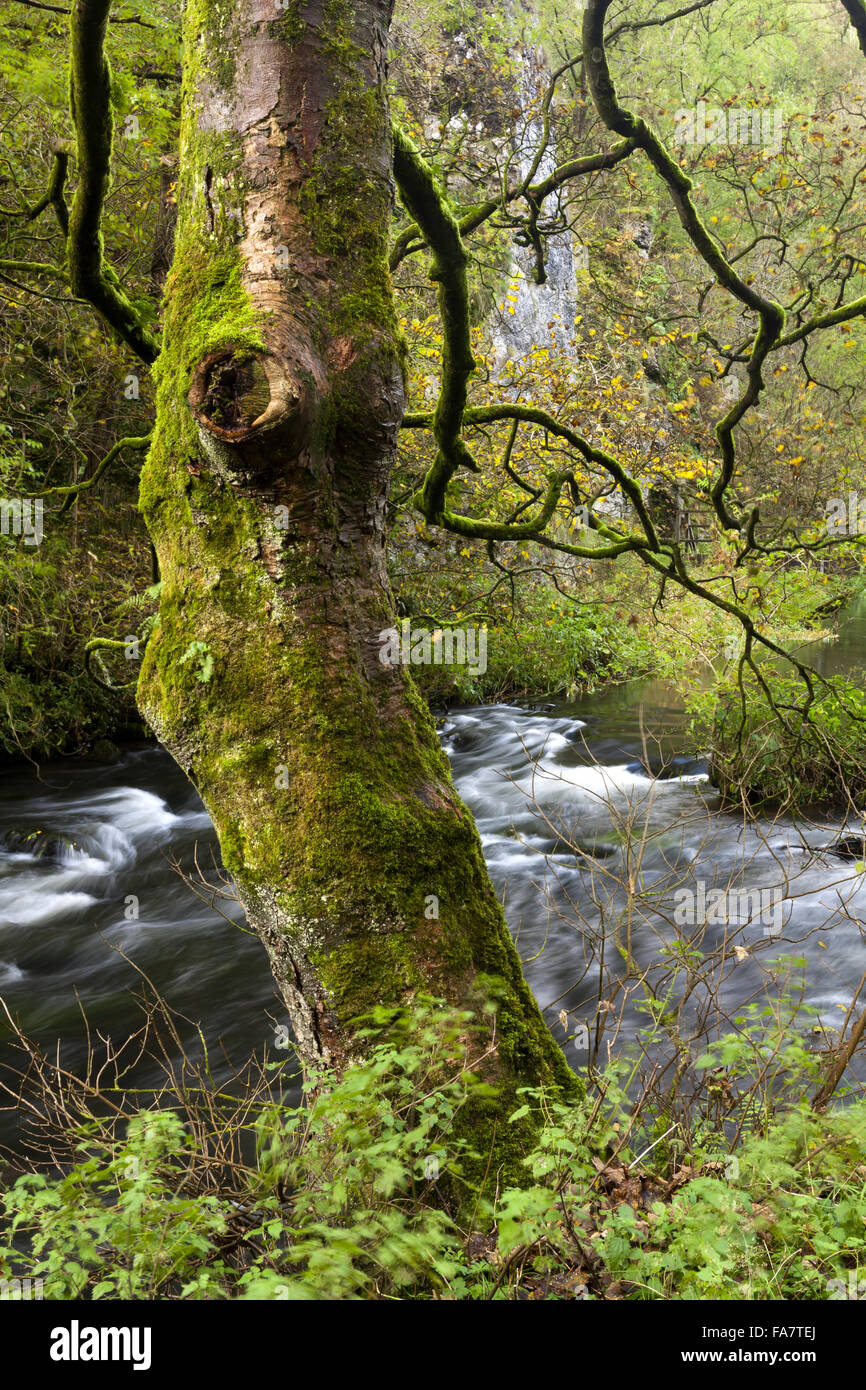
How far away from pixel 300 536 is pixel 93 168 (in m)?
1.70

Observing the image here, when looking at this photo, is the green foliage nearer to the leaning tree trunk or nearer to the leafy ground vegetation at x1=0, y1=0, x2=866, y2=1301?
the leafy ground vegetation at x1=0, y1=0, x2=866, y2=1301

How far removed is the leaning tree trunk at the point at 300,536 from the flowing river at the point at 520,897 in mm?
1335

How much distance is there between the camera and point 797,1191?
2.85 metres

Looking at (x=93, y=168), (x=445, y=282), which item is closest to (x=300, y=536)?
(x=445, y=282)

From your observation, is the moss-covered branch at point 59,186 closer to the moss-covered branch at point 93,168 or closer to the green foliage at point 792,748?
the moss-covered branch at point 93,168

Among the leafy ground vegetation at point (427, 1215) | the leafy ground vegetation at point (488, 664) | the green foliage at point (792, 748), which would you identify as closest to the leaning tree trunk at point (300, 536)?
the leafy ground vegetation at point (488, 664)

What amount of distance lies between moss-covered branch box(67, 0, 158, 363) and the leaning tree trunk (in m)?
0.34

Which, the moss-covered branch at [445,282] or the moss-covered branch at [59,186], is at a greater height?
the moss-covered branch at [59,186]

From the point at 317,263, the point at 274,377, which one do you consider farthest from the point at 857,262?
the point at 274,377

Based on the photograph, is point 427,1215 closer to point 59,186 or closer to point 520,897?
point 59,186

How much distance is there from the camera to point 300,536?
258 centimetres

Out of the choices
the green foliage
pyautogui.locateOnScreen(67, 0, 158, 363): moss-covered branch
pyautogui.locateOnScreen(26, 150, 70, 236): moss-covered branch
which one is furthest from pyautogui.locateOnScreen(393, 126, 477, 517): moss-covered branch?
the green foliage

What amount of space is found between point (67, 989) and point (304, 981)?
17.2 feet

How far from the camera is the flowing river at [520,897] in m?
5.46
